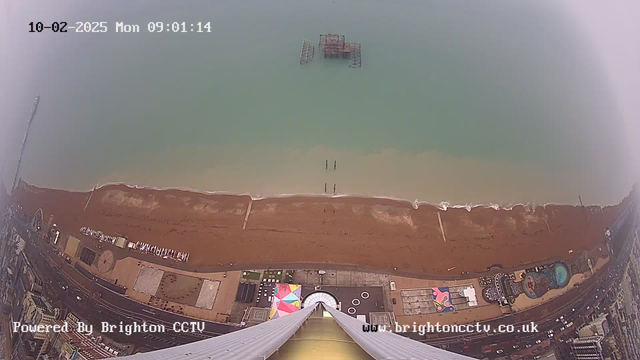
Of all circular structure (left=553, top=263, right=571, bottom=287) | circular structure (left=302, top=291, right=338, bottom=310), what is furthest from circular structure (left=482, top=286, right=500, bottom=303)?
circular structure (left=302, top=291, right=338, bottom=310)

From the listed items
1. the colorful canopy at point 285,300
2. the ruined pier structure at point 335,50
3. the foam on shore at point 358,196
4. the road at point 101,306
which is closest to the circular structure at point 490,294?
the foam on shore at point 358,196

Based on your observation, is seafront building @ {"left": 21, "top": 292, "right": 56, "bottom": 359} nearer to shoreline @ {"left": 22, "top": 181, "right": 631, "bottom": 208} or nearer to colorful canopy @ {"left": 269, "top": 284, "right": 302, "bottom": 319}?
shoreline @ {"left": 22, "top": 181, "right": 631, "bottom": 208}

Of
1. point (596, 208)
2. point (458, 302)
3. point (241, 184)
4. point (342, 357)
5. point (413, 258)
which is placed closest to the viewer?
point (342, 357)

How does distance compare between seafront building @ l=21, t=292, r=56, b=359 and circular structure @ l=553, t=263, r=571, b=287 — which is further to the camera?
circular structure @ l=553, t=263, r=571, b=287

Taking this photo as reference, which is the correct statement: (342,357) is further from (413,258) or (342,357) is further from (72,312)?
(72,312)

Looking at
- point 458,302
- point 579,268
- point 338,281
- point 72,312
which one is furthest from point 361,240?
point 72,312

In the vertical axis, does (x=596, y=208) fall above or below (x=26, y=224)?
above
